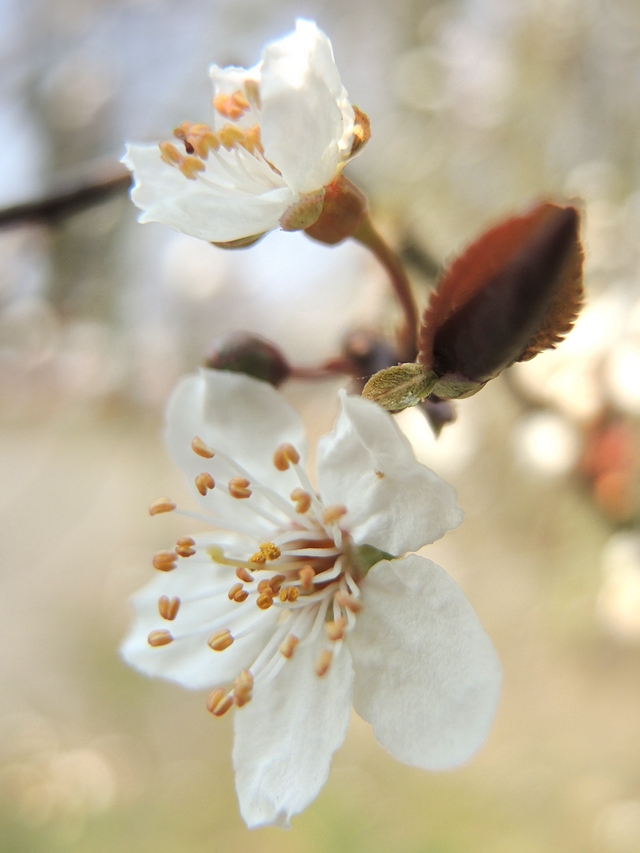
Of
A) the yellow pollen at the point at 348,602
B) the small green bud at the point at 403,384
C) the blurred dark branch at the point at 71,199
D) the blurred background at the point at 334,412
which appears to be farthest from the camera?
the blurred background at the point at 334,412

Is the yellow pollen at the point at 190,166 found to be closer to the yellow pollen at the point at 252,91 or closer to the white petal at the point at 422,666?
the yellow pollen at the point at 252,91

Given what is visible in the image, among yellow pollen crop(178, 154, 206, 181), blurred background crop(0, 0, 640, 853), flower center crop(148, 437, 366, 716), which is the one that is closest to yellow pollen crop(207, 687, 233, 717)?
flower center crop(148, 437, 366, 716)

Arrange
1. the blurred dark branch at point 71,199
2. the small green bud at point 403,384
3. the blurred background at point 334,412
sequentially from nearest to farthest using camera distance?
the small green bud at point 403,384
the blurred dark branch at point 71,199
the blurred background at point 334,412

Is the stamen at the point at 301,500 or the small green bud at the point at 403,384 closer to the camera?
the small green bud at the point at 403,384

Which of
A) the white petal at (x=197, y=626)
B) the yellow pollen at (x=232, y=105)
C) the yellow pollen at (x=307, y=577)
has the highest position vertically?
the yellow pollen at (x=232, y=105)

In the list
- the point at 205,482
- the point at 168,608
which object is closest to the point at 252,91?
the point at 205,482

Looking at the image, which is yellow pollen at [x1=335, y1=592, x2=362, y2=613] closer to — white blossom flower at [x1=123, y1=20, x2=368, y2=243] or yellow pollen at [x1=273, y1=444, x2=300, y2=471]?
yellow pollen at [x1=273, y1=444, x2=300, y2=471]

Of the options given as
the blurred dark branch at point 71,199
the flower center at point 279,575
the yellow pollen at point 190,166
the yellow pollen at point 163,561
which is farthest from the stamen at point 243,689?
the blurred dark branch at point 71,199

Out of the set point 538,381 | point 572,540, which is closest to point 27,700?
point 572,540
